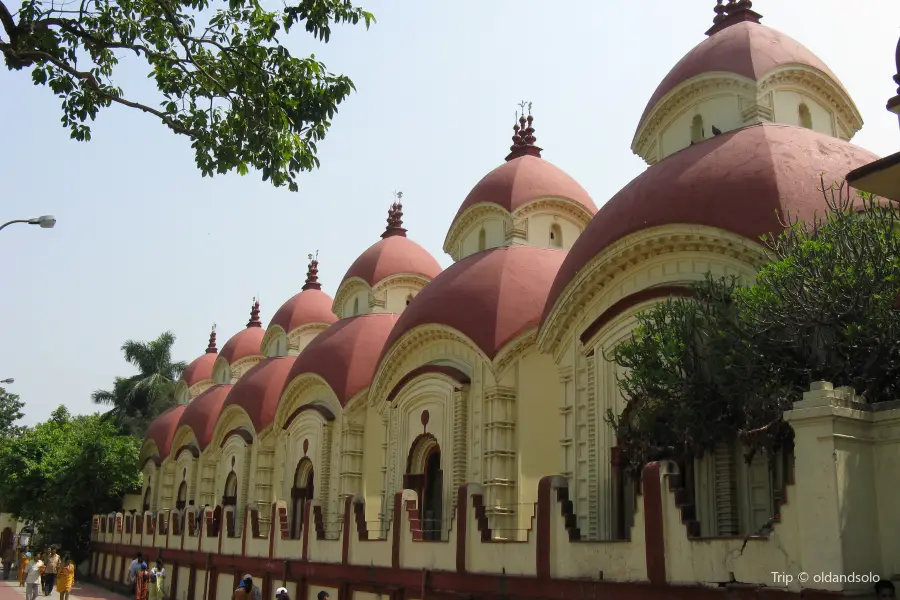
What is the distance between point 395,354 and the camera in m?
19.7

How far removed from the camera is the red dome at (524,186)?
65.9 ft

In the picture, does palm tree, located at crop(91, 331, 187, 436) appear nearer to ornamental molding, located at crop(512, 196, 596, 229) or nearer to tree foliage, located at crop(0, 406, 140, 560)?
tree foliage, located at crop(0, 406, 140, 560)

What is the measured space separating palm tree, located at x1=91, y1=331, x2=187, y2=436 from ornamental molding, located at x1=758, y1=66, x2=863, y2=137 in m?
39.6

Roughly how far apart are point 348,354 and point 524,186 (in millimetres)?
6282

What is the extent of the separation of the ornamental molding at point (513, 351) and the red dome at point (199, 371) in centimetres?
2746

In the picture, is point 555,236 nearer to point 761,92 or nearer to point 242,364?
point 761,92

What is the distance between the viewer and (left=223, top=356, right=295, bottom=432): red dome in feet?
88.1

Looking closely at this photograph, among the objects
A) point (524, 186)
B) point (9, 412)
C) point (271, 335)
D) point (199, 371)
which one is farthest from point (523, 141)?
point (9, 412)

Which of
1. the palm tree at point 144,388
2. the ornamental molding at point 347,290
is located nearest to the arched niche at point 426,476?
the ornamental molding at point 347,290

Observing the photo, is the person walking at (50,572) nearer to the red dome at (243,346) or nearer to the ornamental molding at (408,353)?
the ornamental molding at (408,353)

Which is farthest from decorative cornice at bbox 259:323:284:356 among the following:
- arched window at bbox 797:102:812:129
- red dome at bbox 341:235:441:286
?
arched window at bbox 797:102:812:129

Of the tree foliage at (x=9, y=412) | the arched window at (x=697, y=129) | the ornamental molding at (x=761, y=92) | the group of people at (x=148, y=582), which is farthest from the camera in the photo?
the tree foliage at (x=9, y=412)

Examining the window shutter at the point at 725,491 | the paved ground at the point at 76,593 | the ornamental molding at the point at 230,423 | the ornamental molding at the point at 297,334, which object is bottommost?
the paved ground at the point at 76,593

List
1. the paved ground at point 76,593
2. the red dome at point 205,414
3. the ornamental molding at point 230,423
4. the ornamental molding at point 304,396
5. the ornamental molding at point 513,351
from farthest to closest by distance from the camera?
the red dome at point 205,414, the ornamental molding at point 230,423, the paved ground at point 76,593, the ornamental molding at point 304,396, the ornamental molding at point 513,351
